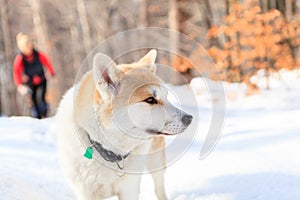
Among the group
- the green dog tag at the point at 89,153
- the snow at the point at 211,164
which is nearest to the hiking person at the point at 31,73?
the snow at the point at 211,164

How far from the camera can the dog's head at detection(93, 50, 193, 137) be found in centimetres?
257

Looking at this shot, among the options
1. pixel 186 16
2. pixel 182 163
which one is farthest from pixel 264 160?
pixel 186 16

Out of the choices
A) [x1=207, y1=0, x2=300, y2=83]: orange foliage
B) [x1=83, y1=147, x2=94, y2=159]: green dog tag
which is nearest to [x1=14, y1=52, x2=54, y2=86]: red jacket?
[x1=207, y1=0, x2=300, y2=83]: orange foliage

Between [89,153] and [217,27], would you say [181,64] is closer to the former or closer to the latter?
[217,27]

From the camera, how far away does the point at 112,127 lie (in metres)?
2.59

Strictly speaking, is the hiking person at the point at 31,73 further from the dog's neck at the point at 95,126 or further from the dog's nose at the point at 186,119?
the dog's nose at the point at 186,119

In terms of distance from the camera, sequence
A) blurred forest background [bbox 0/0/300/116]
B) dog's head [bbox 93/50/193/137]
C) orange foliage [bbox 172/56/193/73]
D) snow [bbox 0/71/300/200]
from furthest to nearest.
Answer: orange foliage [bbox 172/56/193/73], blurred forest background [bbox 0/0/300/116], snow [bbox 0/71/300/200], dog's head [bbox 93/50/193/137]

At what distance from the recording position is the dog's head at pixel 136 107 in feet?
8.42

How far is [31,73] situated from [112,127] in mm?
4874

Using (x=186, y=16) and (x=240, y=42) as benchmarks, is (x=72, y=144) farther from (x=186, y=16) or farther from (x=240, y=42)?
(x=186, y=16)

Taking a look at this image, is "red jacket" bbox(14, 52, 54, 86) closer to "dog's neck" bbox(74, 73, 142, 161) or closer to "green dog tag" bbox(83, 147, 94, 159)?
"dog's neck" bbox(74, 73, 142, 161)

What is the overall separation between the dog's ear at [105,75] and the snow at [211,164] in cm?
115

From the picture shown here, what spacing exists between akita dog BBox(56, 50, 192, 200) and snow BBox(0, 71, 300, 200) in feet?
2.37

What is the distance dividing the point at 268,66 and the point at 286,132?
3.74m
